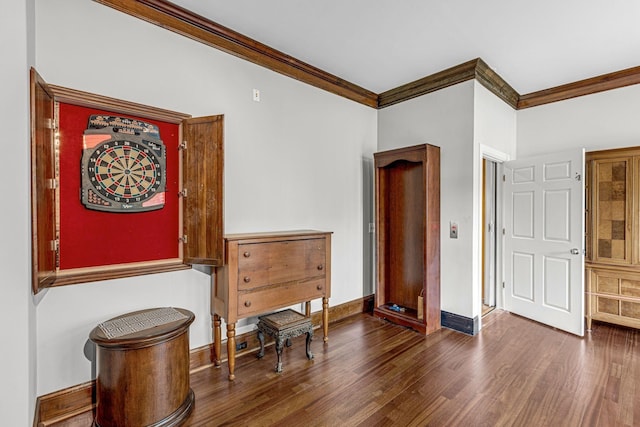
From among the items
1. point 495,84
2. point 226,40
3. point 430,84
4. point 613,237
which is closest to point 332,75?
point 430,84

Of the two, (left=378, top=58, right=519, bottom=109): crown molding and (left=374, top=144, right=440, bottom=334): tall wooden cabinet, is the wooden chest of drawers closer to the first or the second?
(left=374, top=144, right=440, bottom=334): tall wooden cabinet

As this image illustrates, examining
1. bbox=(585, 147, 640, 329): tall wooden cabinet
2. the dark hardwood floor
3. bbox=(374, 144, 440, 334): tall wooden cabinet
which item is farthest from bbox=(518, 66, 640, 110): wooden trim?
the dark hardwood floor

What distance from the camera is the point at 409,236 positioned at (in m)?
3.69

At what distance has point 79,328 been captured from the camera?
204 cm

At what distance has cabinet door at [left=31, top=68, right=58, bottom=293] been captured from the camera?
5.24 feet

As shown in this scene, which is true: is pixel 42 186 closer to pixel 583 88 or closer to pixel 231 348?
pixel 231 348

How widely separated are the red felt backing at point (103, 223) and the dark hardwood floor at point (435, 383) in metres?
1.12

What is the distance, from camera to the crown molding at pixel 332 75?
7.67ft

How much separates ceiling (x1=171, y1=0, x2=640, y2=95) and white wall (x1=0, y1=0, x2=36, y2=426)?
1245mm

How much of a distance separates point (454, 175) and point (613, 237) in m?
1.84

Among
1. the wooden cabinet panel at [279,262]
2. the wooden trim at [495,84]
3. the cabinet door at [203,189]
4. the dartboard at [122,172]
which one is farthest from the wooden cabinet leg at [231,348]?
the wooden trim at [495,84]

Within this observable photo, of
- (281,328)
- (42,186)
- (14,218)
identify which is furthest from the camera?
(281,328)

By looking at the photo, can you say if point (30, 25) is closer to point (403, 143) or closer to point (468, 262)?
point (403, 143)

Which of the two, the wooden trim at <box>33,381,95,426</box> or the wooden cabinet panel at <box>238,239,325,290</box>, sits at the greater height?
the wooden cabinet panel at <box>238,239,325,290</box>
